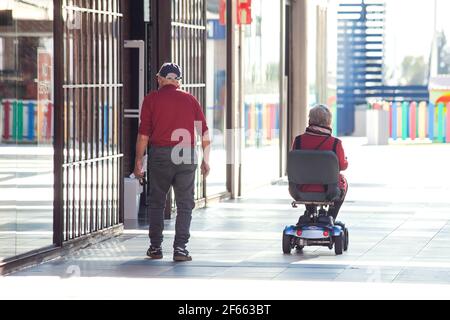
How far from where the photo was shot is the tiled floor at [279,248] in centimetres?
1139

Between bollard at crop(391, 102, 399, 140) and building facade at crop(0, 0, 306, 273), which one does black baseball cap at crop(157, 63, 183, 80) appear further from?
bollard at crop(391, 102, 399, 140)

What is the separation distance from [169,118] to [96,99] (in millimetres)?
1893

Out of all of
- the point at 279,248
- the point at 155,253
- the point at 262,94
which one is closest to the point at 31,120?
the point at 155,253

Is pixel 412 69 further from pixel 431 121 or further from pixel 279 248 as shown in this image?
pixel 279 248

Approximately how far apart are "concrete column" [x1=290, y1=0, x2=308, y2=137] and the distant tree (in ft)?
61.1

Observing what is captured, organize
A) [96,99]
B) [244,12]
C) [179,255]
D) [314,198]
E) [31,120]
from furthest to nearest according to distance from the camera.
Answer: [244,12] → [96,99] → [314,198] → [179,255] → [31,120]

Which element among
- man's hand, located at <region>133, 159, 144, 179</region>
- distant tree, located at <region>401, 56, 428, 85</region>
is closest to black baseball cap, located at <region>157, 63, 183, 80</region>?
man's hand, located at <region>133, 159, 144, 179</region>

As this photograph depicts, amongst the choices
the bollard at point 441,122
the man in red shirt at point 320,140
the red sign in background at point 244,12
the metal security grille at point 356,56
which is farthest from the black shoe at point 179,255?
the metal security grille at point 356,56

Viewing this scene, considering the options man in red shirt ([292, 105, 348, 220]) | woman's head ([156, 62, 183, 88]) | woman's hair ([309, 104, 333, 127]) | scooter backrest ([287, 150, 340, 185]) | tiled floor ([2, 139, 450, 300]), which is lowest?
tiled floor ([2, 139, 450, 300])

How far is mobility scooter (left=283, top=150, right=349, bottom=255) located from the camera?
12.5 m

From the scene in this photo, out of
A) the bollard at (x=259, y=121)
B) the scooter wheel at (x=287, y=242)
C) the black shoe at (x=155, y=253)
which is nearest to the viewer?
the black shoe at (x=155, y=253)

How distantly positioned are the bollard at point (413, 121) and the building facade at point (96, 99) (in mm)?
14580

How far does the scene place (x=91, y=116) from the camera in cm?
1373

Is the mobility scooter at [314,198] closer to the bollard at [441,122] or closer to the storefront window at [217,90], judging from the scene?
the storefront window at [217,90]
